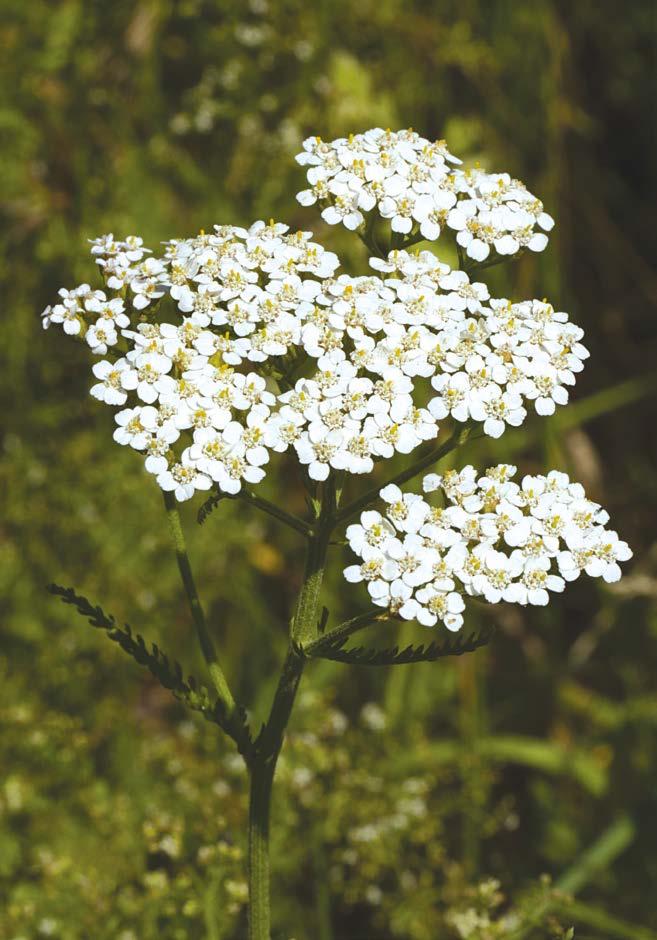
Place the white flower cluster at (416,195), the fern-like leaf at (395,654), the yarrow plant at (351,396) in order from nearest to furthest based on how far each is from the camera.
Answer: the fern-like leaf at (395,654) → the yarrow plant at (351,396) → the white flower cluster at (416,195)

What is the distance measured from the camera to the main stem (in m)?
2.32

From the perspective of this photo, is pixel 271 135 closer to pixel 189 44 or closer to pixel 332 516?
pixel 189 44

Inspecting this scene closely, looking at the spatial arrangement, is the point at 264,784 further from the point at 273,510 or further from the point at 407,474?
the point at 407,474

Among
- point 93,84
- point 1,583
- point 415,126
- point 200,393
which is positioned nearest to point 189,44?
point 93,84

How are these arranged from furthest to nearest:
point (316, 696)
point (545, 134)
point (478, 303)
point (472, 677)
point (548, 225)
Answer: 1. point (545, 134)
2. point (472, 677)
3. point (316, 696)
4. point (548, 225)
5. point (478, 303)

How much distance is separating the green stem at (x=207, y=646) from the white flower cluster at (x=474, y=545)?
1.38ft

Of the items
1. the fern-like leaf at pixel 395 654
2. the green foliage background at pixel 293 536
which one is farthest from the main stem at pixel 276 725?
the green foliage background at pixel 293 536

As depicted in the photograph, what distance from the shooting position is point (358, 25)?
18.4 ft

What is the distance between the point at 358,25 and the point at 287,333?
3.81 meters

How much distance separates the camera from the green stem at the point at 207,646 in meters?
2.30

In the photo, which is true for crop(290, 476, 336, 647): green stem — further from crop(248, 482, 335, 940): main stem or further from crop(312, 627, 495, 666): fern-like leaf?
crop(312, 627, 495, 666): fern-like leaf

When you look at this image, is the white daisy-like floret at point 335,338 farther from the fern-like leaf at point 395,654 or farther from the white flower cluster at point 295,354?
the fern-like leaf at point 395,654

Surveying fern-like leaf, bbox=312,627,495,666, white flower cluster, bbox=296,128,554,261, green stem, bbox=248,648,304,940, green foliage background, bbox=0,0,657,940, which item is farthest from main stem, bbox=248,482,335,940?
green foliage background, bbox=0,0,657,940

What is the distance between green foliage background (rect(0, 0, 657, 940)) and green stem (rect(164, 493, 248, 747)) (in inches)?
48.3
